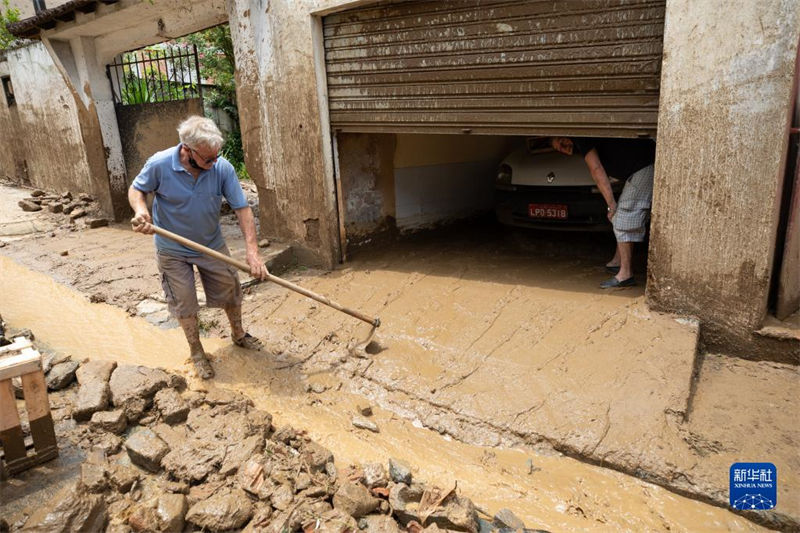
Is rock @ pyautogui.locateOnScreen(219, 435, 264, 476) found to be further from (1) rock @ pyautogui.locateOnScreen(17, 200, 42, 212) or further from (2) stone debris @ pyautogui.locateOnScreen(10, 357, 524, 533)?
(1) rock @ pyautogui.locateOnScreen(17, 200, 42, 212)

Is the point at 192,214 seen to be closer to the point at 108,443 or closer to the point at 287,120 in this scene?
the point at 108,443

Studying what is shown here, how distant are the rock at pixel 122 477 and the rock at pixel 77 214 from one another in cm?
791

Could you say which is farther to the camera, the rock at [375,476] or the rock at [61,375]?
the rock at [61,375]

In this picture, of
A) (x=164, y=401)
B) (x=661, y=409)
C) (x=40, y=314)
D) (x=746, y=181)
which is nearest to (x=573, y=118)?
(x=746, y=181)

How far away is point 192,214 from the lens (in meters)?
3.97

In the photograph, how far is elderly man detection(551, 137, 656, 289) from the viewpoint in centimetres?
439

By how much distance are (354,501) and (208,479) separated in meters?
0.82

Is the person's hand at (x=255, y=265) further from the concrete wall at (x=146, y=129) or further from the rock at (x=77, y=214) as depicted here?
the rock at (x=77, y=214)

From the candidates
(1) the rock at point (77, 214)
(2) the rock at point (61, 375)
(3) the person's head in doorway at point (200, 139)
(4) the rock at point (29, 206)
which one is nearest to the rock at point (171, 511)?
(2) the rock at point (61, 375)

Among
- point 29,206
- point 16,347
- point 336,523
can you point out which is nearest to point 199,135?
point 16,347

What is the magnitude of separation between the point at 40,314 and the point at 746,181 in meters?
6.17

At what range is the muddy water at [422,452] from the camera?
9.29ft

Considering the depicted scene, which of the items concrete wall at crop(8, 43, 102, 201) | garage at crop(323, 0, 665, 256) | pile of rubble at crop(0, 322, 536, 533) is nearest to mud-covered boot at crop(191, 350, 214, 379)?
pile of rubble at crop(0, 322, 536, 533)

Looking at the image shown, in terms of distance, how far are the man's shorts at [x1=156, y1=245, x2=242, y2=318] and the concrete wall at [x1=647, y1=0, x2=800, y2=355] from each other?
322 centimetres
